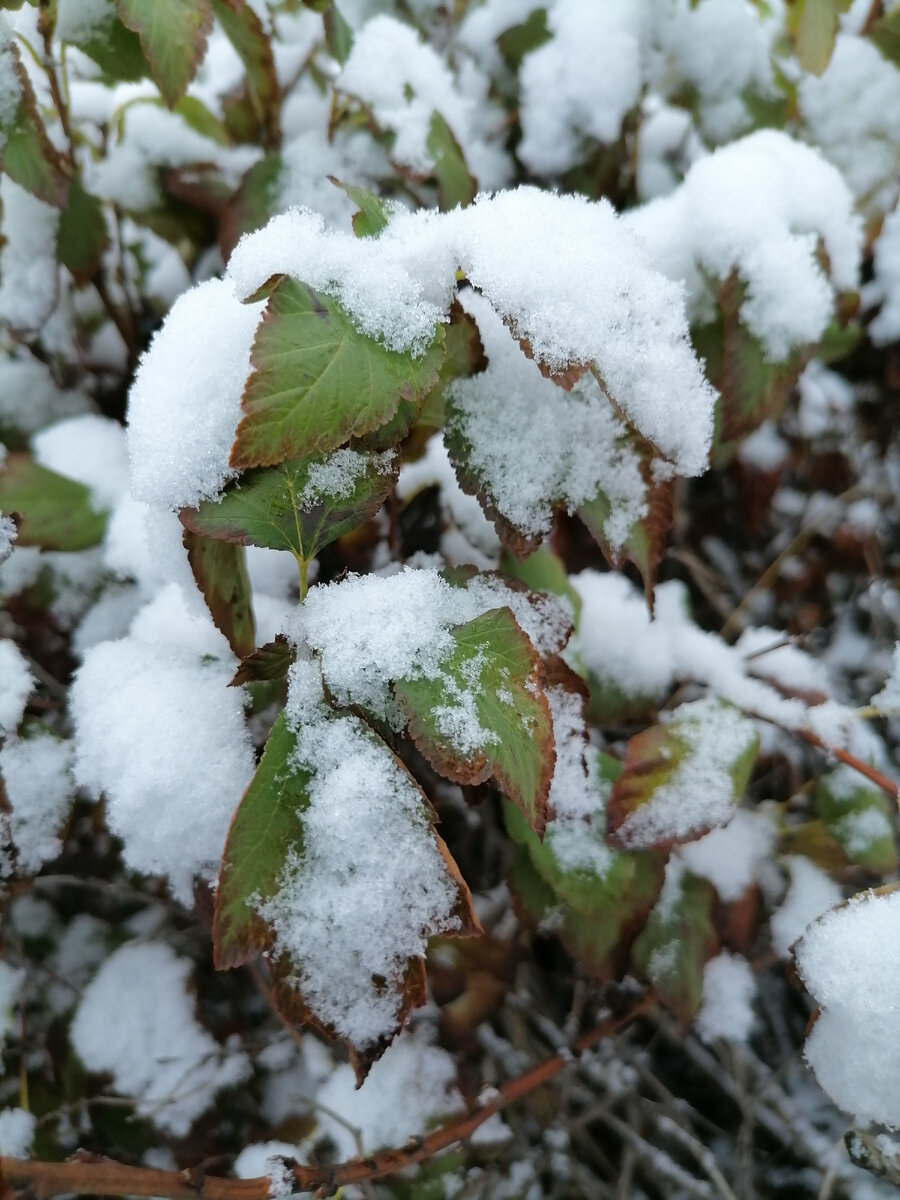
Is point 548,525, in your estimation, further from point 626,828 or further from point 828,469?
point 828,469

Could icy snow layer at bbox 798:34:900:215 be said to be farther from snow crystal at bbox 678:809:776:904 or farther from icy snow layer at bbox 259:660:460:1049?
icy snow layer at bbox 259:660:460:1049

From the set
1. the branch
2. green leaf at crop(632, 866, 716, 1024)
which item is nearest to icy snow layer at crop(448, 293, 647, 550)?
green leaf at crop(632, 866, 716, 1024)

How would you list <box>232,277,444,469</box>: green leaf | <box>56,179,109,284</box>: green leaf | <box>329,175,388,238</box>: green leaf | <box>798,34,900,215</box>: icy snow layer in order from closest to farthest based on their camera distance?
<box>232,277,444,469</box>: green leaf, <box>329,175,388,238</box>: green leaf, <box>56,179,109,284</box>: green leaf, <box>798,34,900,215</box>: icy snow layer

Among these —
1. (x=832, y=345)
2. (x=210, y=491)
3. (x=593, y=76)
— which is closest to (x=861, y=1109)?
(x=210, y=491)

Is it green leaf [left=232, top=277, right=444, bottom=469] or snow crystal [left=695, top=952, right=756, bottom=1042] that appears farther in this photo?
snow crystal [left=695, top=952, right=756, bottom=1042]

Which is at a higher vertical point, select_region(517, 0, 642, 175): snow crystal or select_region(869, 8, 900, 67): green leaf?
select_region(869, 8, 900, 67): green leaf

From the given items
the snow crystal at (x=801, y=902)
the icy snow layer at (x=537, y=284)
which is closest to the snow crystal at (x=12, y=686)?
the icy snow layer at (x=537, y=284)

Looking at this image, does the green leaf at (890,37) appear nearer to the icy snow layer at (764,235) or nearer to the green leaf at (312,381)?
the icy snow layer at (764,235)

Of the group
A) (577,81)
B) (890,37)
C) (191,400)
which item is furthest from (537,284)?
(890,37)
